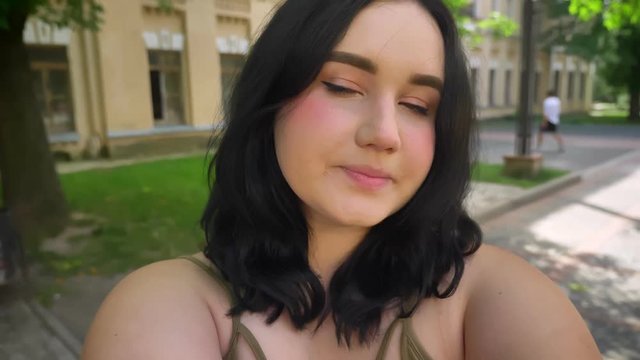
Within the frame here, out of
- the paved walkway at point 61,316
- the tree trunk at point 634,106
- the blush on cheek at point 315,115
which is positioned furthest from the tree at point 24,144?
the tree trunk at point 634,106

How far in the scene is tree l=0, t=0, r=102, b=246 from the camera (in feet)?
Result: 16.7

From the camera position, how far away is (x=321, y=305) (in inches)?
48.6

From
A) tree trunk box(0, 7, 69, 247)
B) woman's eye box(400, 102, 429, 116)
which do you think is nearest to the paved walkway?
woman's eye box(400, 102, 429, 116)

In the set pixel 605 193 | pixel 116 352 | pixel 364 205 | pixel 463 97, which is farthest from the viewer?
pixel 605 193

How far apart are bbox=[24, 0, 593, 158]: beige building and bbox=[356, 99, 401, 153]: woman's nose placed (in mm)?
9131

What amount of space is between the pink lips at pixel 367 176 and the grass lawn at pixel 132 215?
1822 mm

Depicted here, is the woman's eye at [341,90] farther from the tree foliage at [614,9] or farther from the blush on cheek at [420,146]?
the tree foliage at [614,9]

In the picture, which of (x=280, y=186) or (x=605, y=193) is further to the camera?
(x=605, y=193)

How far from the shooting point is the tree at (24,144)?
5.10 m

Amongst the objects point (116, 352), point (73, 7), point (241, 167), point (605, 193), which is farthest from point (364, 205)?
point (605, 193)

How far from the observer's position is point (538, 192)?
25.5ft

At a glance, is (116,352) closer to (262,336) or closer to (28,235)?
(262,336)

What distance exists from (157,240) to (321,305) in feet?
14.6

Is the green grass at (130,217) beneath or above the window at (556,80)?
beneath
